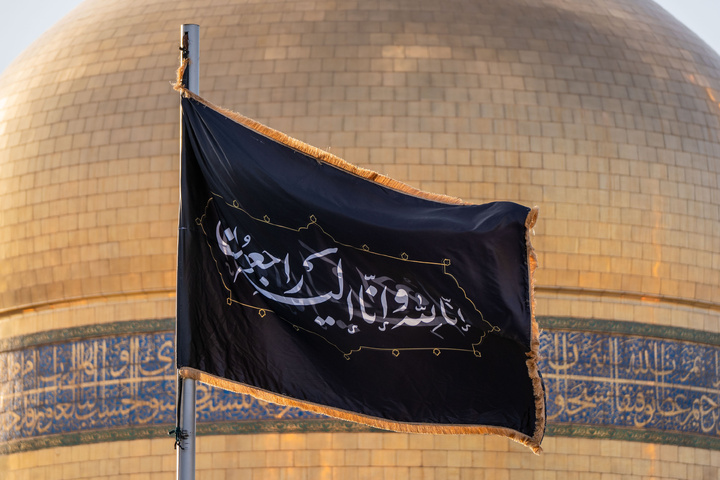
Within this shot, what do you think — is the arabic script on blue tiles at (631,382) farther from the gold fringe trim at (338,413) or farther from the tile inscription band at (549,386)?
the gold fringe trim at (338,413)

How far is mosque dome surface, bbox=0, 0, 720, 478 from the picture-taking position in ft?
44.5

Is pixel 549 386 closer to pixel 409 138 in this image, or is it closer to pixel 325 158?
pixel 409 138

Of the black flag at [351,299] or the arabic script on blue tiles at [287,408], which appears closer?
the black flag at [351,299]

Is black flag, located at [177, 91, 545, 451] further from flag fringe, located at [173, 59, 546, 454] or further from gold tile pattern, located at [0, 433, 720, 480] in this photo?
gold tile pattern, located at [0, 433, 720, 480]

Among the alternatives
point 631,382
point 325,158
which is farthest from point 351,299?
point 631,382

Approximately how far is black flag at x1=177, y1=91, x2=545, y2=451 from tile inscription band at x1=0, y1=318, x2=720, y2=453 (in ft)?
22.8

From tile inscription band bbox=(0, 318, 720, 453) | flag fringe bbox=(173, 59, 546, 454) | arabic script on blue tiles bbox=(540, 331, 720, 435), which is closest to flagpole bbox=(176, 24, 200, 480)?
flag fringe bbox=(173, 59, 546, 454)

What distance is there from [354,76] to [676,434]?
3.77 m

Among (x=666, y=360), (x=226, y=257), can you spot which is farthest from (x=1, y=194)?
(x=226, y=257)

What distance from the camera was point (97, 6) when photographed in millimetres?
15312

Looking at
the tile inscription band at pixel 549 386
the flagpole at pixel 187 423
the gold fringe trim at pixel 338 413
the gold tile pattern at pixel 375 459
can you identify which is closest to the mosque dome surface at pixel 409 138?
the tile inscription band at pixel 549 386

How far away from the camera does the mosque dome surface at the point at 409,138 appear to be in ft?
44.5

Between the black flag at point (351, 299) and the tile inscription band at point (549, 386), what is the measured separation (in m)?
6.96

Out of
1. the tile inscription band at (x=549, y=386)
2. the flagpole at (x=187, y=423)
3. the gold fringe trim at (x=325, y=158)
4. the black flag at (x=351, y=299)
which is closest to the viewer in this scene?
the flagpole at (x=187, y=423)
